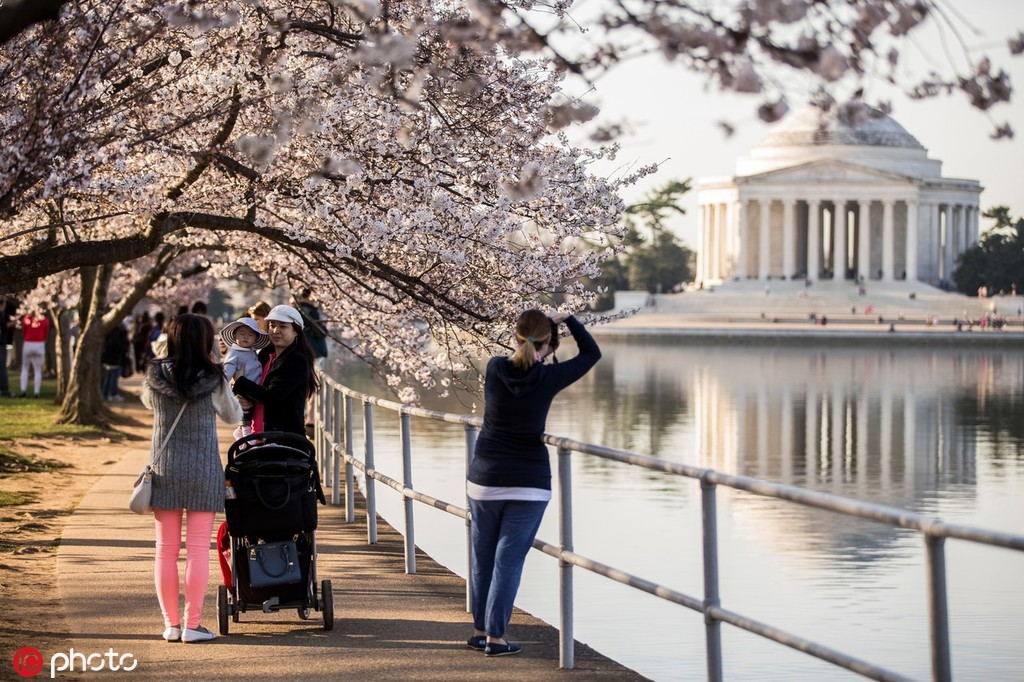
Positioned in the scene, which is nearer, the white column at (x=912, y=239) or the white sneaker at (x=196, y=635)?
the white sneaker at (x=196, y=635)

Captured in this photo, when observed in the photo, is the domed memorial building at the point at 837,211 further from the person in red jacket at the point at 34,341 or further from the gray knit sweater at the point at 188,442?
the gray knit sweater at the point at 188,442

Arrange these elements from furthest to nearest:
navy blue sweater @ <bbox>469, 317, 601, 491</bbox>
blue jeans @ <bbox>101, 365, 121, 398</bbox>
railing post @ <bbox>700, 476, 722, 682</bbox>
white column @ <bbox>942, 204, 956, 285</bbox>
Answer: white column @ <bbox>942, 204, 956, 285</bbox>
blue jeans @ <bbox>101, 365, 121, 398</bbox>
navy blue sweater @ <bbox>469, 317, 601, 491</bbox>
railing post @ <bbox>700, 476, 722, 682</bbox>

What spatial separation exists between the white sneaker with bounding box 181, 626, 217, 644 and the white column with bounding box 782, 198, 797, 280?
468 feet

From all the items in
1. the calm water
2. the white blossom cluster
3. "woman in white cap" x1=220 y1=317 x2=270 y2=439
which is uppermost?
Answer: the white blossom cluster

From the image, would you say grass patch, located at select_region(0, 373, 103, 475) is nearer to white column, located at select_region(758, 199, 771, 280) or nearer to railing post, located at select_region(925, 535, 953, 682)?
railing post, located at select_region(925, 535, 953, 682)

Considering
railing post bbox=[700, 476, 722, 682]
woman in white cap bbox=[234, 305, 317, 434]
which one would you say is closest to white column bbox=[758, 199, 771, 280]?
woman in white cap bbox=[234, 305, 317, 434]

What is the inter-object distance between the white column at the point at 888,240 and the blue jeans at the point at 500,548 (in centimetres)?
14156

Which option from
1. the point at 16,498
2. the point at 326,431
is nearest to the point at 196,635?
the point at 16,498

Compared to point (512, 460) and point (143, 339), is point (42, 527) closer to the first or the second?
point (512, 460)

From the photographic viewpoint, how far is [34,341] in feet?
103

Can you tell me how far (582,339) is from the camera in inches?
344

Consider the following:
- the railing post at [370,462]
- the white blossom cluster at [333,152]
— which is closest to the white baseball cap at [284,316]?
the white blossom cluster at [333,152]

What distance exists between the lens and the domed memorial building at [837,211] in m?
147

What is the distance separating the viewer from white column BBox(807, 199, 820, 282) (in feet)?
483
